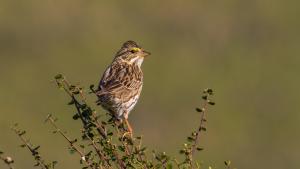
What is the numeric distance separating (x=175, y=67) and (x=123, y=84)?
89.7 feet

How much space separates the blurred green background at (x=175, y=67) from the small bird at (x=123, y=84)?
1748 cm

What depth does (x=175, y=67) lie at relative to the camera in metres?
39.0

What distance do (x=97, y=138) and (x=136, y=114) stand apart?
25.9 metres

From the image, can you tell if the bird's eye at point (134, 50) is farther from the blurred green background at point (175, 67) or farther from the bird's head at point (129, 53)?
the blurred green background at point (175, 67)

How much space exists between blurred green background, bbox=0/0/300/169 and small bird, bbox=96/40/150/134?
57.4 feet

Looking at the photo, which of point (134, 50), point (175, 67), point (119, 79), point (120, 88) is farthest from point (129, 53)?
point (175, 67)

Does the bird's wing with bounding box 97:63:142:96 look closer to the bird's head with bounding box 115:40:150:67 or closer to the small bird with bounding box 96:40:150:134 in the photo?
the small bird with bounding box 96:40:150:134

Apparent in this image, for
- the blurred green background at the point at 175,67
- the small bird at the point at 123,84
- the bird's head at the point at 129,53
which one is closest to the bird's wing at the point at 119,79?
the small bird at the point at 123,84

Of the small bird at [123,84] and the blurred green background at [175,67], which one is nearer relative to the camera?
the small bird at [123,84]

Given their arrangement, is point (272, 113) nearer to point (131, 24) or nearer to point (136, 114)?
point (136, 114)

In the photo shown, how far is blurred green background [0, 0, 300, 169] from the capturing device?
33.6 meters

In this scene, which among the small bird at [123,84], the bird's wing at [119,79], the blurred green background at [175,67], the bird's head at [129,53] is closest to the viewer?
the small bird at [123,84]

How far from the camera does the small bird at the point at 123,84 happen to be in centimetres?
1107

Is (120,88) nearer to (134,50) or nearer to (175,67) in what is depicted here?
(134,50)
